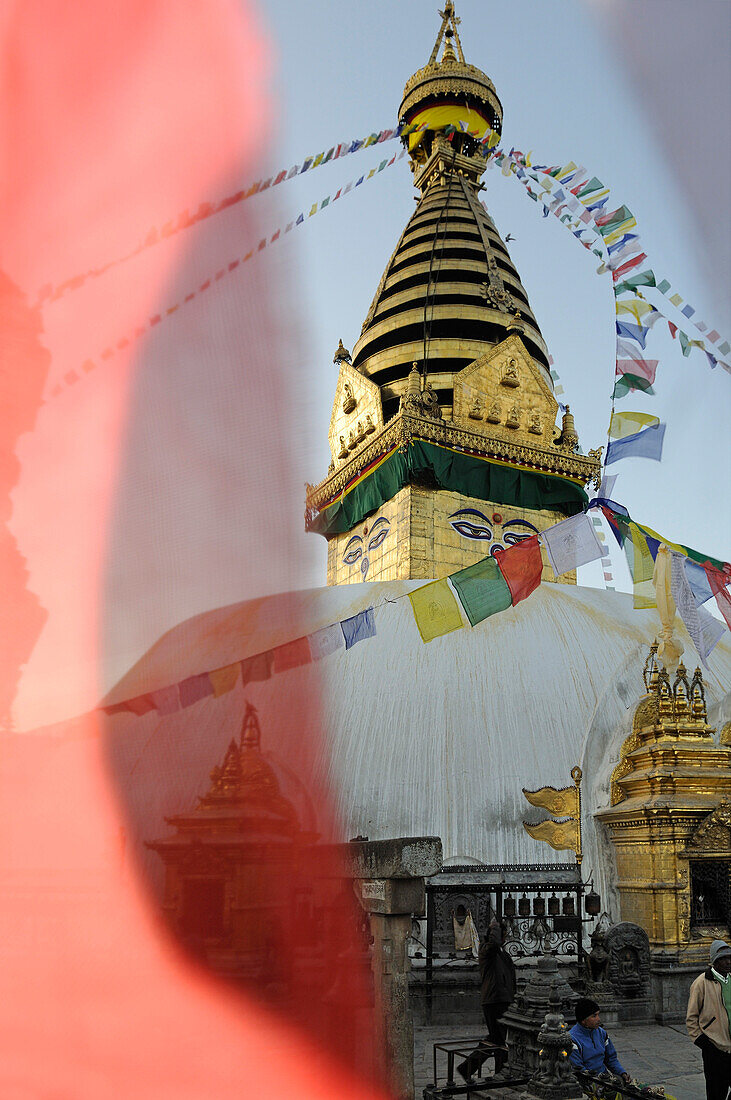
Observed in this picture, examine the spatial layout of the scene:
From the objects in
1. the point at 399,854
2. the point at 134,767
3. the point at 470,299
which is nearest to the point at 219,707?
the point at 134,767

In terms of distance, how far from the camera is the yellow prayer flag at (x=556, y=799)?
36.1ft

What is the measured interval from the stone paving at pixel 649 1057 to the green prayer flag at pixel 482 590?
4.48 m

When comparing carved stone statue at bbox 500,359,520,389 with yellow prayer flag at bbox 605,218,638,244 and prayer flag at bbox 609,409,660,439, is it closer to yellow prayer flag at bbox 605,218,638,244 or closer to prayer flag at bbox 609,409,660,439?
yellow prayer flag at bbox 605,218,638,244

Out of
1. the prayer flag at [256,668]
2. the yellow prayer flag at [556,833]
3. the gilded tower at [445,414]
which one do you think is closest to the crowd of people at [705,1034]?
the prayer flag at [256,668]

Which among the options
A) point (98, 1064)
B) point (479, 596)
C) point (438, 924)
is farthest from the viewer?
point (479, 596)

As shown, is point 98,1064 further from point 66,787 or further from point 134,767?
point 134,767

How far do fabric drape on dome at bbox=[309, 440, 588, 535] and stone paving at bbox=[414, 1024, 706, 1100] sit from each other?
1159 centimetres

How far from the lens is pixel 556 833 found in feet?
35.7

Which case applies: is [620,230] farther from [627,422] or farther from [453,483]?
[453,483]

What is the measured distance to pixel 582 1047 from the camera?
5238mm

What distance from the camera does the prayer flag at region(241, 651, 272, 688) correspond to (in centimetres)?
519

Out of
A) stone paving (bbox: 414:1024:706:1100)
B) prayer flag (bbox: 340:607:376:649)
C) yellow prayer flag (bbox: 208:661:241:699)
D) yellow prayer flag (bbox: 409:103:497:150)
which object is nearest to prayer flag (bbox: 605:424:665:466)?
prayer flag (bbox: 340:607:376:649)

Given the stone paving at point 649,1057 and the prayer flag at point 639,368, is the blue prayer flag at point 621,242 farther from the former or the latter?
the stone paving at point 649,1057

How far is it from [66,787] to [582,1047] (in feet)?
11.1
